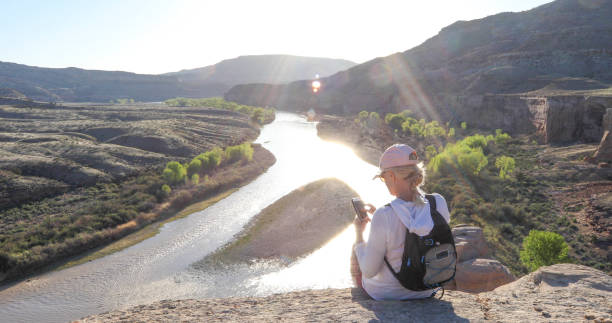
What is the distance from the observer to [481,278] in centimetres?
1606

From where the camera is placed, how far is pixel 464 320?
21.3 ft

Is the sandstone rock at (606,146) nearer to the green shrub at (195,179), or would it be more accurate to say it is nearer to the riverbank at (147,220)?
the riverbank at (147,220)

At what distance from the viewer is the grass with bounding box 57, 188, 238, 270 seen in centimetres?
3575

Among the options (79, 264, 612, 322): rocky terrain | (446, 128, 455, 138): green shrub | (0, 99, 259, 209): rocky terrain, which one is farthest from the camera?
(446, 128, 455, 138): green shrub

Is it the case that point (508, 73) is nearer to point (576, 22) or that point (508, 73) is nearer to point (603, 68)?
point (603, 68)

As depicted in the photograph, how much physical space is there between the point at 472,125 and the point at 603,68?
41628 mm

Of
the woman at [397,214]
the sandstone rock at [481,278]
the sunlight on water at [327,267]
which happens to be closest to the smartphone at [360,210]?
the woman at [397,214]

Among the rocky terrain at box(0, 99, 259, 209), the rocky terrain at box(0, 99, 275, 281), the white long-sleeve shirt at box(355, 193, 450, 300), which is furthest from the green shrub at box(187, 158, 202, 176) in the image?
the white long-sleeve shirt at box(355, 193, 450, 300)

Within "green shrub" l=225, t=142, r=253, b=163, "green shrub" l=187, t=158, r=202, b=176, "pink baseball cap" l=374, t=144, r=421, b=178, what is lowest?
"green shrub" l=187, t=158, r=202, b=176

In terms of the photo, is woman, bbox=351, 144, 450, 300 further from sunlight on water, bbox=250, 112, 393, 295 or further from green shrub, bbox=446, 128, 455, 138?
green shrub, bbox=446, 128, 455, 138

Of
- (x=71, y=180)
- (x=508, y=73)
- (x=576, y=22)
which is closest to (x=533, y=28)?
(x=576, y=22)

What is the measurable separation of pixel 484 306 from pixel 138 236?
42.1 m

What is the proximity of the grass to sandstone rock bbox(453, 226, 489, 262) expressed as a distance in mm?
35669

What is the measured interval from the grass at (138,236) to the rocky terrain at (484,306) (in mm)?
30731
